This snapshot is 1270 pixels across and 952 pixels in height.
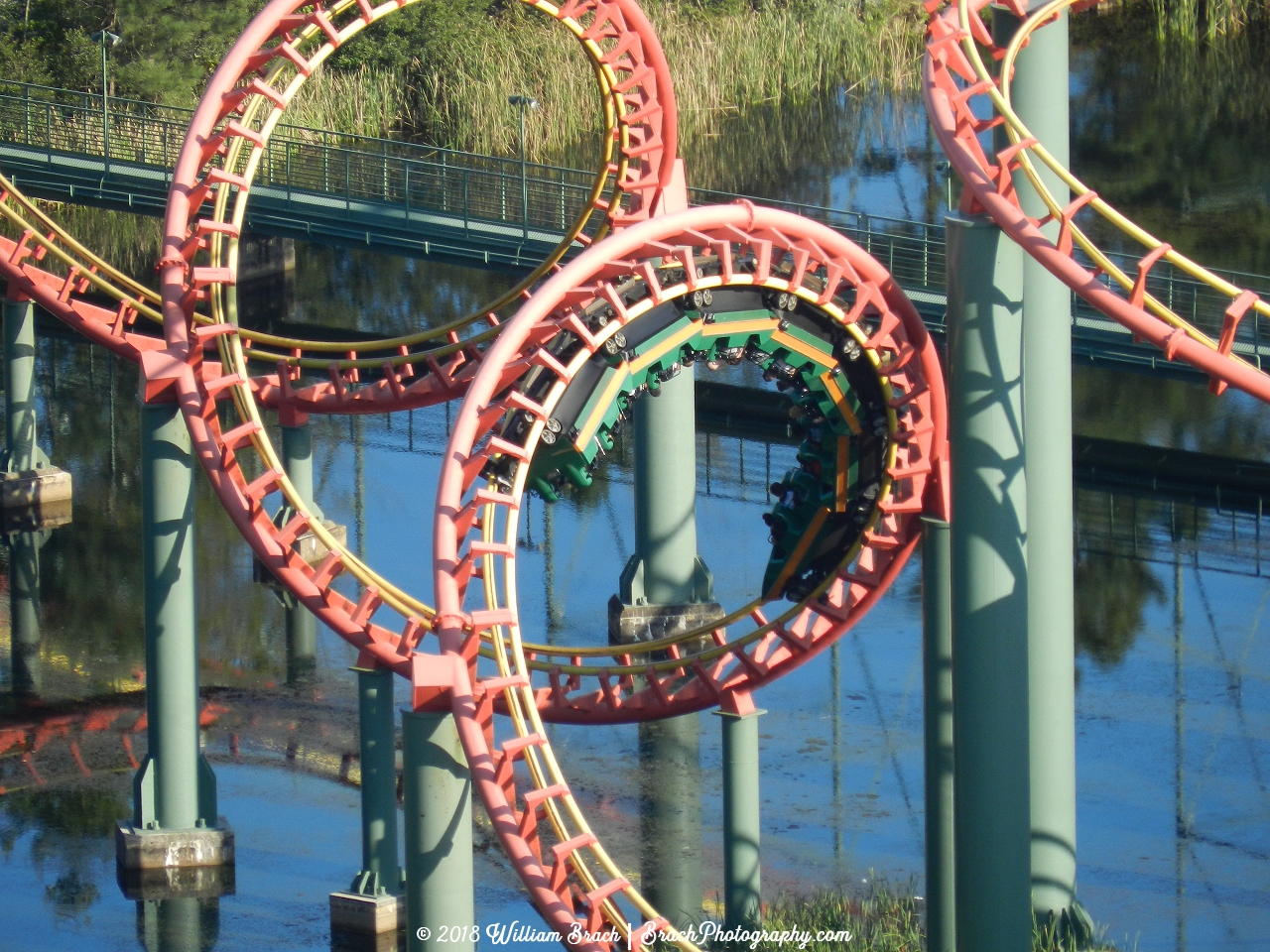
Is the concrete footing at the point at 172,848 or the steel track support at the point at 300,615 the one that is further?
the steel track support at the point at 300,615

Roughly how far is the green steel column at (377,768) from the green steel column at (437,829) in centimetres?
278

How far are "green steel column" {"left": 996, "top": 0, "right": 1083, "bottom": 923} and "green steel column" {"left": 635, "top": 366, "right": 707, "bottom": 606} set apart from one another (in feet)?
20.7

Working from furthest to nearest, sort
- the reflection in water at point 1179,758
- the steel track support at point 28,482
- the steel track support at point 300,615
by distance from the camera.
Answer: the steel track support at point 28,482 < the steel track support at point 300,615 < the reflection in water at point 1179,758

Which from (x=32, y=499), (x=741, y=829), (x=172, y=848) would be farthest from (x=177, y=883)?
(x=32, y=499)

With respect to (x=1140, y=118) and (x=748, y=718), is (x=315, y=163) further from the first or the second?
(x=748, y=718)

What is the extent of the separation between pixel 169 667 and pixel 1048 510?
240 inches

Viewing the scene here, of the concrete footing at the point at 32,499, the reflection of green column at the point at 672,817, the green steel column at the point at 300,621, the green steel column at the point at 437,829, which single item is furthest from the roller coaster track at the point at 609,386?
Result: the concrete footing at the point at 32,499

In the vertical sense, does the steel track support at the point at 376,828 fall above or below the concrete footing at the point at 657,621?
below

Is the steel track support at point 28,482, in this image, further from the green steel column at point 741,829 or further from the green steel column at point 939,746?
the green steel column at point 939,746

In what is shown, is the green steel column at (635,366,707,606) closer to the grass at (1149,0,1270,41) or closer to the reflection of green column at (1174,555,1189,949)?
the reflection of green column at (1174,555,1189,949)

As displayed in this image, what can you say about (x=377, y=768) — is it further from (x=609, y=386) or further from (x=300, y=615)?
(x=300, y=615)

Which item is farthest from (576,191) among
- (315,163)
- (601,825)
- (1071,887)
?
(1071,887)

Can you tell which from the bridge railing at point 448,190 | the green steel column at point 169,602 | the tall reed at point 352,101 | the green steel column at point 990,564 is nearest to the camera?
the green steel column at point 990,564

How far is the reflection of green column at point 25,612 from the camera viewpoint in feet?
63.0
